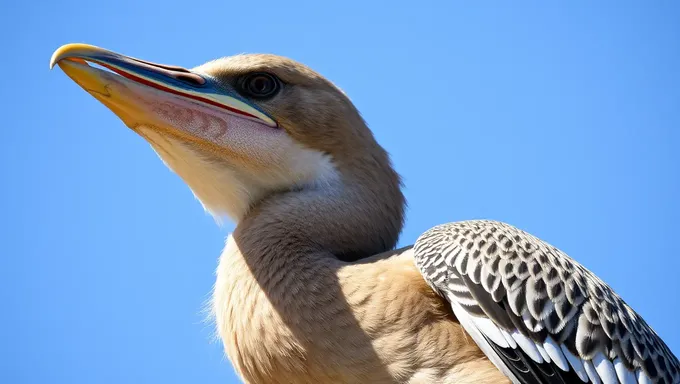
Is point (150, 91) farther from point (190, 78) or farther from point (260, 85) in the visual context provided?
point (260, 85)

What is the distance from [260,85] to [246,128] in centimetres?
58

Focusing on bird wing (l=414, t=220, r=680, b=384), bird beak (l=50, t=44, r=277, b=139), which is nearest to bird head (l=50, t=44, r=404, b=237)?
bird beak (l=50, t=44, r=277, b=139)

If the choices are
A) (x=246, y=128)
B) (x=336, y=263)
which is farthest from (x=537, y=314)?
(x=246, y=128)

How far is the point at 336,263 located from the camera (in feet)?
23.9

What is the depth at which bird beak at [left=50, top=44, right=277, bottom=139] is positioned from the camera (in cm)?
745

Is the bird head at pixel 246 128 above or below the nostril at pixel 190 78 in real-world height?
below

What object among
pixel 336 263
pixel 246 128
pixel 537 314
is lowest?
pixel 537 314

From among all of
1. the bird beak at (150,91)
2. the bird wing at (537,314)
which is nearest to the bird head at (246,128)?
the bird beak at (150,91)

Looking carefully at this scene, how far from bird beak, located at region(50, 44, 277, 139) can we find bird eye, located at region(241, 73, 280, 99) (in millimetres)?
161

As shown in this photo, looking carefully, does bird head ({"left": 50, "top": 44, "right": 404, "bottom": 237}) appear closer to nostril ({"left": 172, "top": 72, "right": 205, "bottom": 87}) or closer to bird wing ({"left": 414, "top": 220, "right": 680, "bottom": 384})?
nostril ({"left": 172, "top": 72, "right": 205, "bottom": 87})

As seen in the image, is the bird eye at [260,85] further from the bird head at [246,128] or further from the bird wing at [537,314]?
Answer: the bird wing at [537,314]

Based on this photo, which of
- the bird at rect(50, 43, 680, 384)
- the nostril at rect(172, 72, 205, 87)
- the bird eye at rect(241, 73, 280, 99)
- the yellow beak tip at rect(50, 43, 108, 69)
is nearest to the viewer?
the bird at rect(50, 43, 680, 384)

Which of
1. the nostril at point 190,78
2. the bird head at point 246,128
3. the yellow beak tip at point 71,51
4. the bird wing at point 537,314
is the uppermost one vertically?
the yellow beak tip at point 71,51

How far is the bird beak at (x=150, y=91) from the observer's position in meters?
7.45
